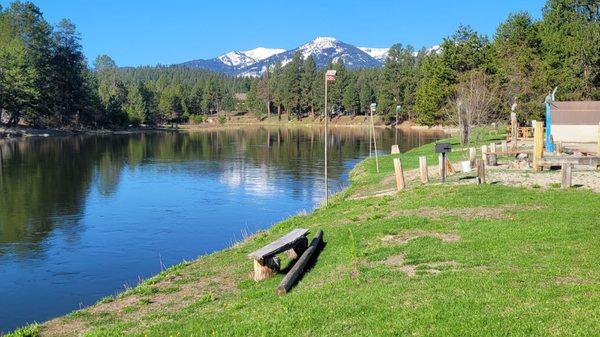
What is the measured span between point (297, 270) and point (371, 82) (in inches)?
5950

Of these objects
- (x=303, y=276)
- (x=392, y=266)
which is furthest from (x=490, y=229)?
(x=303, y=276)

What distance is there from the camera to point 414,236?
48.1 ft

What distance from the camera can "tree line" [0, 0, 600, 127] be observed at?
196 feet

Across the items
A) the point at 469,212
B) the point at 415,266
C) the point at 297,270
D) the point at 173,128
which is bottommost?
the point at 297,270

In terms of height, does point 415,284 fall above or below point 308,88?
below

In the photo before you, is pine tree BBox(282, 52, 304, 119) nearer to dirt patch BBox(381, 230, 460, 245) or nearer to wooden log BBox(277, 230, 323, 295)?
wooden log BBox(277, 230, 323, 295)

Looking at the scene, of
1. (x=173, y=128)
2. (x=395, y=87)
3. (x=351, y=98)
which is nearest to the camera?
(x=173, y=128)

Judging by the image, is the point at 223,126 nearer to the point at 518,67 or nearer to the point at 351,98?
the point at 351,98

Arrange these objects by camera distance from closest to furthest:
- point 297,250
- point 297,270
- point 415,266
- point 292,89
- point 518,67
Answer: point 415,266, point 297,270, point 297,250, point 518,67, point 292,89

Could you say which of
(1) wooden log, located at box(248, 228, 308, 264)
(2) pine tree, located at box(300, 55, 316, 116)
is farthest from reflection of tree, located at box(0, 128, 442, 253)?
(2) pine tree, located at box(300, 55, 316, 116)

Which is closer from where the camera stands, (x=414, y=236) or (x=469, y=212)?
(x=414, y=236)

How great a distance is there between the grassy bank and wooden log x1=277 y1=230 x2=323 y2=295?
216mm

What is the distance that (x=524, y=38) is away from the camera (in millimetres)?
65750

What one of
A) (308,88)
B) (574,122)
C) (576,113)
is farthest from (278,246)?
(308,88)
